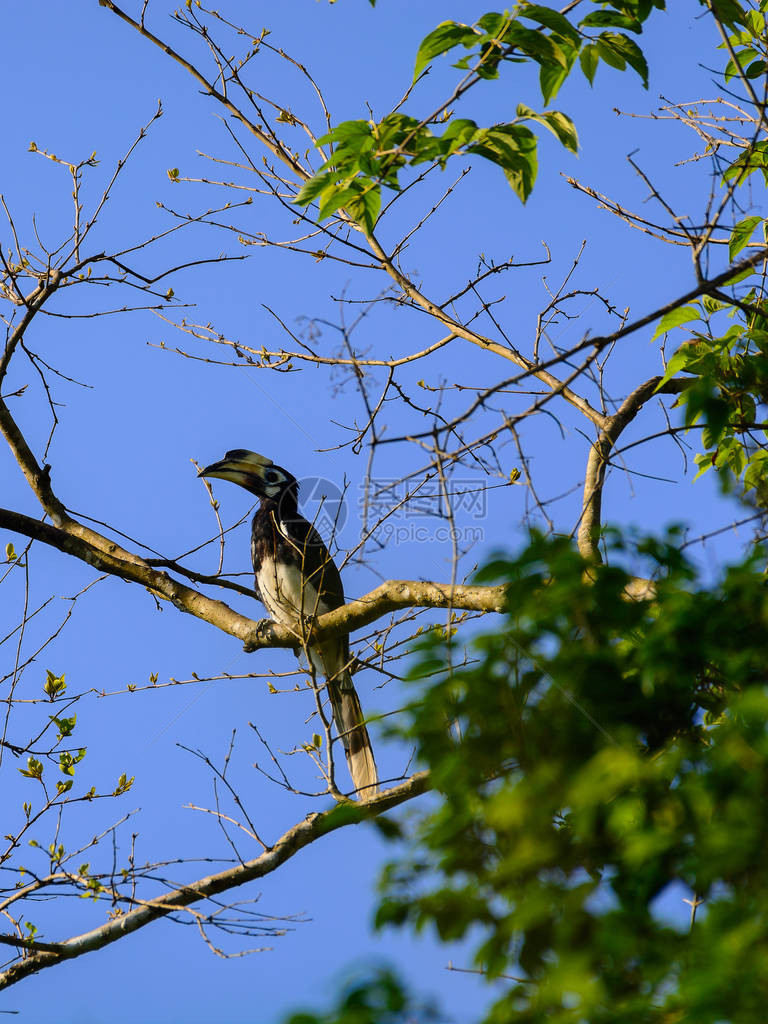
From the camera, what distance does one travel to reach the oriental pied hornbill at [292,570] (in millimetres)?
4523

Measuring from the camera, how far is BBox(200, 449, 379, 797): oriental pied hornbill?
452 centimetres

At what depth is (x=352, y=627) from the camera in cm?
344

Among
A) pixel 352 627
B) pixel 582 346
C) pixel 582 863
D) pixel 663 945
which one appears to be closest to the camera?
pixel 663 945

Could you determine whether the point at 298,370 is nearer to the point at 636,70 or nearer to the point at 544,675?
the point at 636,70

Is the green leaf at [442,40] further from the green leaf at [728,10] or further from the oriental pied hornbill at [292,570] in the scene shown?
the oriental pied hornbill at [292,570]

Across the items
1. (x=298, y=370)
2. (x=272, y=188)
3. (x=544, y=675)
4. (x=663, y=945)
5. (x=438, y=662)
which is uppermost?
(x=272, y=188)

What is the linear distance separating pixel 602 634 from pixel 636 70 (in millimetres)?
1336

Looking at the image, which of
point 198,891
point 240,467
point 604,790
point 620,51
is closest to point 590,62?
point 620,51

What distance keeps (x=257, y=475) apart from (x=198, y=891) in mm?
2922

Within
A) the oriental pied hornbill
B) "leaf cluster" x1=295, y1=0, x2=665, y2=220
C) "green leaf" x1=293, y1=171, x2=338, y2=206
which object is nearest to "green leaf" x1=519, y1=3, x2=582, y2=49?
"leaf cluster" x1=295, y1=0, x2=665, y2=220

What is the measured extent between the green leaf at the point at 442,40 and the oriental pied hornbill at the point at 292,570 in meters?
2.45

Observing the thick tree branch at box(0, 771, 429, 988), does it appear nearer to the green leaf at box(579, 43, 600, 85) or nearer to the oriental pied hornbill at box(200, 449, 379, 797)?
the oriental pied hornbill at box(200, 449, 379, 797)

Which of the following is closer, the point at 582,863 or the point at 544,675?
the point at 582,863

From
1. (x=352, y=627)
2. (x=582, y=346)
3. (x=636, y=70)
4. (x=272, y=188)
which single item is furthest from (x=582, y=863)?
(x=272, y=188)
